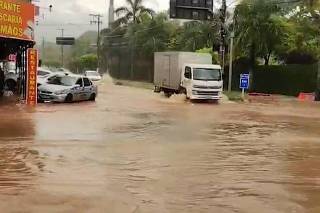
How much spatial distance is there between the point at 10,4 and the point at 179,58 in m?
12.2

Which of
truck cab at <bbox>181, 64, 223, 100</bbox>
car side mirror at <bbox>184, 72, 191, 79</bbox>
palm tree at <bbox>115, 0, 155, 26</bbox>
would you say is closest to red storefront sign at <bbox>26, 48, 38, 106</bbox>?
truck cab at <bbox>181, 64, 223, 100</bbox>

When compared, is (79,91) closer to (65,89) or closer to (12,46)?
(65,89)

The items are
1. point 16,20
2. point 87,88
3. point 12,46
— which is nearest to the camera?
point 16,20

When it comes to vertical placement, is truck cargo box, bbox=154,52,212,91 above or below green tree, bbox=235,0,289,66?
below

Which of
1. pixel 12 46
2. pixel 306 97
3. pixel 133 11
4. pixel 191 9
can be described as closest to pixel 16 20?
pixel 12 46

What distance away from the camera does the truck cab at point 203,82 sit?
108 ft

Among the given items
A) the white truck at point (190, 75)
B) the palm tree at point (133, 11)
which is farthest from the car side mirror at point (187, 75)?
the palm tree at point (133, 11)

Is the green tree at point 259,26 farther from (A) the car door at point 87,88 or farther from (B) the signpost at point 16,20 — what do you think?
(B) the signpost at point 16,20

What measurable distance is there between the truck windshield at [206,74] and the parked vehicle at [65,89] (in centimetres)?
579

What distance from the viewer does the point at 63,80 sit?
29844 mm

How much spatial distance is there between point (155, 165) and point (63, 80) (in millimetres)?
18864

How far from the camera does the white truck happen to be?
32906mm

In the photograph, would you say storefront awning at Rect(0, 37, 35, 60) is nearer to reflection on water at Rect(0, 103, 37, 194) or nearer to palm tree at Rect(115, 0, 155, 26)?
reflection on water at Rect(0, 103, 37, 194)

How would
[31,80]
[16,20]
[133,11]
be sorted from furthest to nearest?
1. [133,11]
2. [31,80]
3. [16,20]
